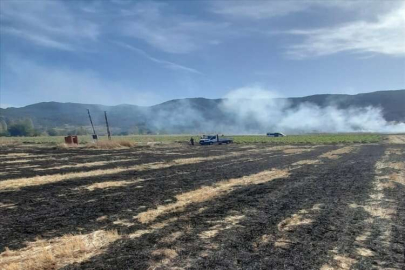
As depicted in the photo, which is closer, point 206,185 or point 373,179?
point 206,185

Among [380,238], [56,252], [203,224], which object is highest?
[56,252]

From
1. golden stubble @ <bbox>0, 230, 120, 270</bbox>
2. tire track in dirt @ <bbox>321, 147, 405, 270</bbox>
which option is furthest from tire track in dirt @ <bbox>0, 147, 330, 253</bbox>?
tire track in dirt @ <bbox>321, 147, 405, 270</bbox>

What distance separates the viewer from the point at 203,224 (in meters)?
9.43

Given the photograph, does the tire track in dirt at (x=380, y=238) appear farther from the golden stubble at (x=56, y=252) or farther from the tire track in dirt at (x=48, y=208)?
the tire track in dirt at (x=48, y=208)

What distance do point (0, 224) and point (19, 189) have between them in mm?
6232

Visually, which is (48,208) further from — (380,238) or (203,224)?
(380,238)

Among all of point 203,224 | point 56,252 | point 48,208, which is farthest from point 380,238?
point 48,208

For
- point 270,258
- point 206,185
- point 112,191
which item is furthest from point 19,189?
point 270,258

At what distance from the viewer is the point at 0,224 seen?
963 centimetres

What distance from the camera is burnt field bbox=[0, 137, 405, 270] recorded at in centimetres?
682

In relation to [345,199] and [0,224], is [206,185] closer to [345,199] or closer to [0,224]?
[345,199]

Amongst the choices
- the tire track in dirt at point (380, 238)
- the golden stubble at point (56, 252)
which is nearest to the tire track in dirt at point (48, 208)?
the golden stubble at point (56, 252)

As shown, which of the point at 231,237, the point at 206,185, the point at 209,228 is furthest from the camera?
the point at 206,185

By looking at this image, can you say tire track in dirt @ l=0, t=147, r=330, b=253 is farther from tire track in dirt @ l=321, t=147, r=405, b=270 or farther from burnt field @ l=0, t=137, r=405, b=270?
tire track in dirt @ l=321, t=147, r=405, b=270
